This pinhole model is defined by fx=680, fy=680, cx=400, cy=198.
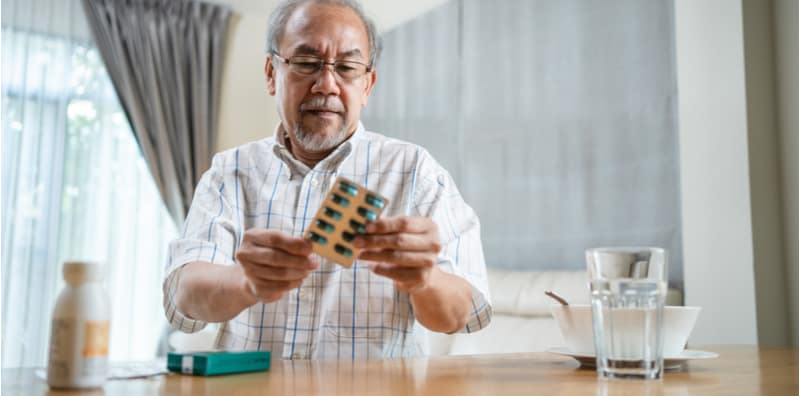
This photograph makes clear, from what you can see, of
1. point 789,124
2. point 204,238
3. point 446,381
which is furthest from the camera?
point 789,124

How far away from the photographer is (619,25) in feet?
8.55

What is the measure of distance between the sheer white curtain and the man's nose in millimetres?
2662

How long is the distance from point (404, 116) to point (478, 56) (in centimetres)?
63

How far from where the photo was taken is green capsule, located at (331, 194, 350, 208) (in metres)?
0.70

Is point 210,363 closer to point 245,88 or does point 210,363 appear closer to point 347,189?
point 347,189

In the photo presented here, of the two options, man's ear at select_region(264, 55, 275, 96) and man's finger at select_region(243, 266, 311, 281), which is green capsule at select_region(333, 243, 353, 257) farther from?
man's ear at select_region(264, 55, 275, 96)

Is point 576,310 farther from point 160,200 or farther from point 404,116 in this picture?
point 160,200

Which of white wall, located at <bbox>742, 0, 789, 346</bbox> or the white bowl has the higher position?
white wall, located at <bbox>742, 0, 789, 346</bbox>

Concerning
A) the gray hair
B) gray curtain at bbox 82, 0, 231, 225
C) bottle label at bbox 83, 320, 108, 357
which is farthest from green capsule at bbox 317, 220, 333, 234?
gray curtain at bbox 82, 0, 231, 225

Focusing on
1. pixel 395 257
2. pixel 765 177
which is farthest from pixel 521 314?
pixel 395 257

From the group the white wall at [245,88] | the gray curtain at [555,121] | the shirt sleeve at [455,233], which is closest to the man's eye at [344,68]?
the shirt sleeve at [455,233]

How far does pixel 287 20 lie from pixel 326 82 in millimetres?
187

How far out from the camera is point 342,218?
2.34ft

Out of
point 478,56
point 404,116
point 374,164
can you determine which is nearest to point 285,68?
point 374,164
